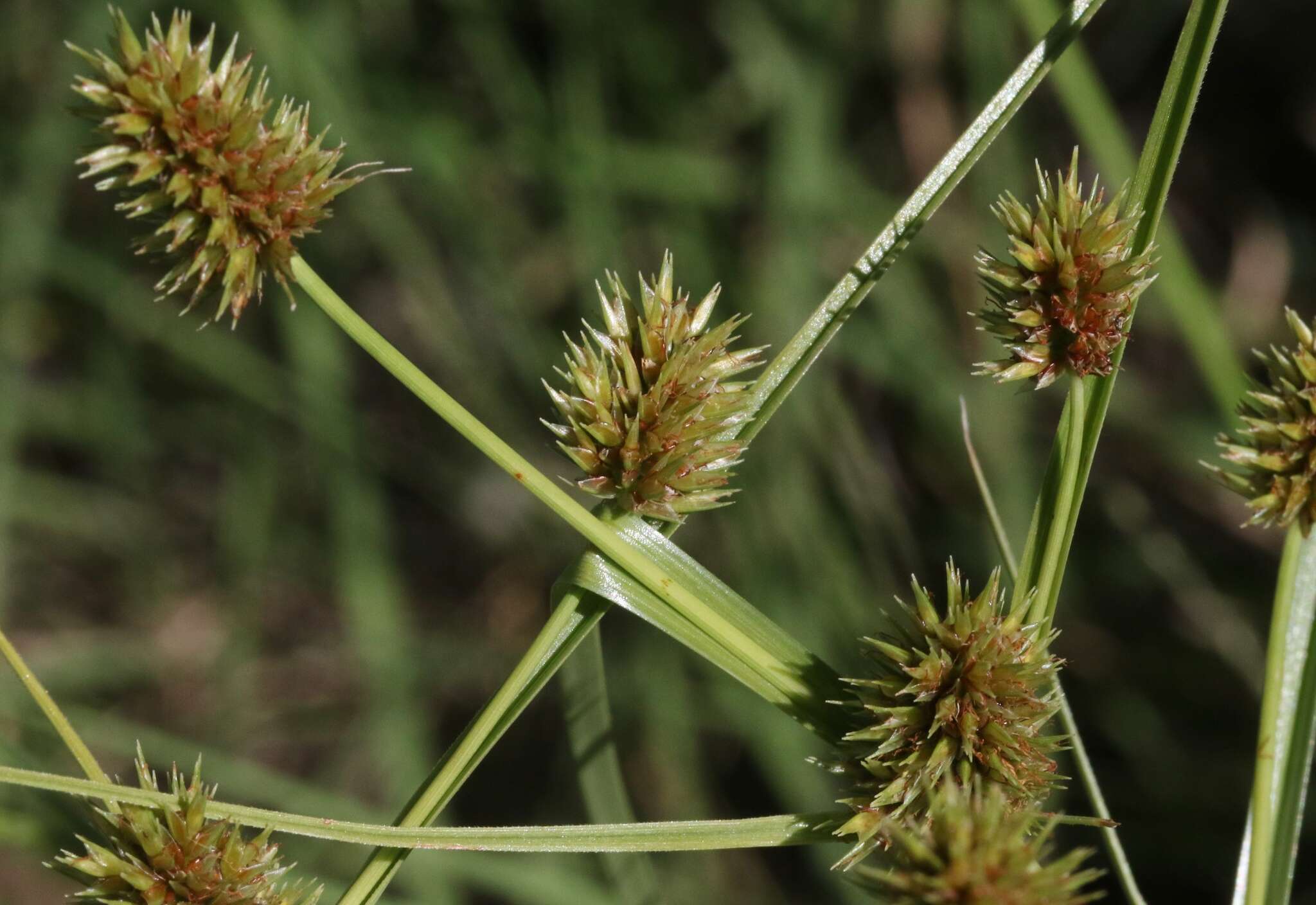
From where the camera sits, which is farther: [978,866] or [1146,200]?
[1146,200]

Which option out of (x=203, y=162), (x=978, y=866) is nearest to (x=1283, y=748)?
(x=978, y=866)

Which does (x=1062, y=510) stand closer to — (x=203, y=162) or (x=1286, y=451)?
(x=1286, y=451)

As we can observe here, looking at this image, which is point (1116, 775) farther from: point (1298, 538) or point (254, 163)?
point (254, 163)

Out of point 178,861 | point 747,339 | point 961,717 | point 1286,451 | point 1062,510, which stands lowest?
point 178,861

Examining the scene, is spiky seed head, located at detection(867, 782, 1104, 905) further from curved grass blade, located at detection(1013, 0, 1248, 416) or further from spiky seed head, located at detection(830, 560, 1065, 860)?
curved grass blade, located at detection(1013, 0, 1248, 416)

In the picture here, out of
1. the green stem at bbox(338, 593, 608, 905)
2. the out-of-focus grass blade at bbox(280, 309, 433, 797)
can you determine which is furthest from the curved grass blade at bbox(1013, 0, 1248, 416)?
the out-of-focus grass blade at bbox(280, 309, 433, 797)

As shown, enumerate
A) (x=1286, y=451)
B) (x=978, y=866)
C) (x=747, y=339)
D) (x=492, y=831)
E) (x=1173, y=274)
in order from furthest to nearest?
(x=747, y=339)
(x=1173, y=274)
(x=1286, y=451)
(x=492, y=831)
(x=978, y=866)

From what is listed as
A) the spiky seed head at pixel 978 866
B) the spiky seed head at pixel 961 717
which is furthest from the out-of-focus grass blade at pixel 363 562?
the spiky seed head at pixel 978 866
